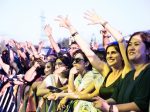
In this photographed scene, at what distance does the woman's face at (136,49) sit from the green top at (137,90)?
0.16 m

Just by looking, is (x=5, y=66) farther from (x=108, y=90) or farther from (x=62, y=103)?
(x=108, y=90)

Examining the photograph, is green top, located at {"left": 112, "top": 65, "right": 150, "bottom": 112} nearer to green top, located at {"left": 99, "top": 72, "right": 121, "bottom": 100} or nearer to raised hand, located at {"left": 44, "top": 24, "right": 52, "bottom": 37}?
green top, located at {"left": 99, "top": 72, "right": 121, "bottom": 100}

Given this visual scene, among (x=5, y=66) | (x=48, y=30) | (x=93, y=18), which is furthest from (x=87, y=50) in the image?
(x=5, y=66)

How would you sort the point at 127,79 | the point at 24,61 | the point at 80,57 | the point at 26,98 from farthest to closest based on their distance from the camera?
the point at 24,61 < the point at 26,98 < the point at 80,57 < the point at 127,79

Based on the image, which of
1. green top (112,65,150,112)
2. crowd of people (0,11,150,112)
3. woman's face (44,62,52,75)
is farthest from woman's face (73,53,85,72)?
green top (112,65,150,112)

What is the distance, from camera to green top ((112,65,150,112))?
3.24 m

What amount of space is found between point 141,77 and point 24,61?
4.22m

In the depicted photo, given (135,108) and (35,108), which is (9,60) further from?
(135,108)

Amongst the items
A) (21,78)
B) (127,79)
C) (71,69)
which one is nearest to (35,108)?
(21,78)

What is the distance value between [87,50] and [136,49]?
121 cm

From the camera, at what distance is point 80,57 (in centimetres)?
525

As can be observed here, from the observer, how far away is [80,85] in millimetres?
5109

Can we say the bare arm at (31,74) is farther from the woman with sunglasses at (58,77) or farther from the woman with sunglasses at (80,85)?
the woman with sunglasses at (80,85)

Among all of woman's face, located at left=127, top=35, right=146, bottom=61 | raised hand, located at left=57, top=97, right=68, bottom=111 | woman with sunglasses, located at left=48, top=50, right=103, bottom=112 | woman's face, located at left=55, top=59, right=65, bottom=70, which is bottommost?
raised hand, located at left=57, top=97, right=68, bottom=111
